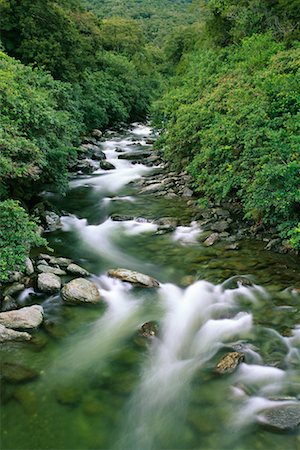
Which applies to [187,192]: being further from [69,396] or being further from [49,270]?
[69,396]

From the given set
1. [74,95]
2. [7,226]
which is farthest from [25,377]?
[74,95]

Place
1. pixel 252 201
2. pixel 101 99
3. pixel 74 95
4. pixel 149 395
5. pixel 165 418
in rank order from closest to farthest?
1. pixel 165 418
2. pixel 149 395
3. pixel 252 201
4. pixel 74 95
5. pixel 101 99

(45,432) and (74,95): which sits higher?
(74,95)

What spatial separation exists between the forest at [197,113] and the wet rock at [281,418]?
2.95 m

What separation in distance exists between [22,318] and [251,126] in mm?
6562

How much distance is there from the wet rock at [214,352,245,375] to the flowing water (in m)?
0.07

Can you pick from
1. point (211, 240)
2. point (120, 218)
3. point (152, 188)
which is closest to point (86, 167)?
point (152, 188)

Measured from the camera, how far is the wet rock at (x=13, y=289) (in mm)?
5928

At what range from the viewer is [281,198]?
670cm

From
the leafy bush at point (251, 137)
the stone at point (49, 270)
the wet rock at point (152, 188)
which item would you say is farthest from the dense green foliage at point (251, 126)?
the stone at point (49, 270)

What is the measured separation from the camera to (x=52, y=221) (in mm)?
9453

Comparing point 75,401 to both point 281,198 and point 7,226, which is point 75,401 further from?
point 281,198

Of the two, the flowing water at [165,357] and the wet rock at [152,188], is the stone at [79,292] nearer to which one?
the flowing water at [165,357]

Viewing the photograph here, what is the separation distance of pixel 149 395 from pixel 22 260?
3018 millimetres
